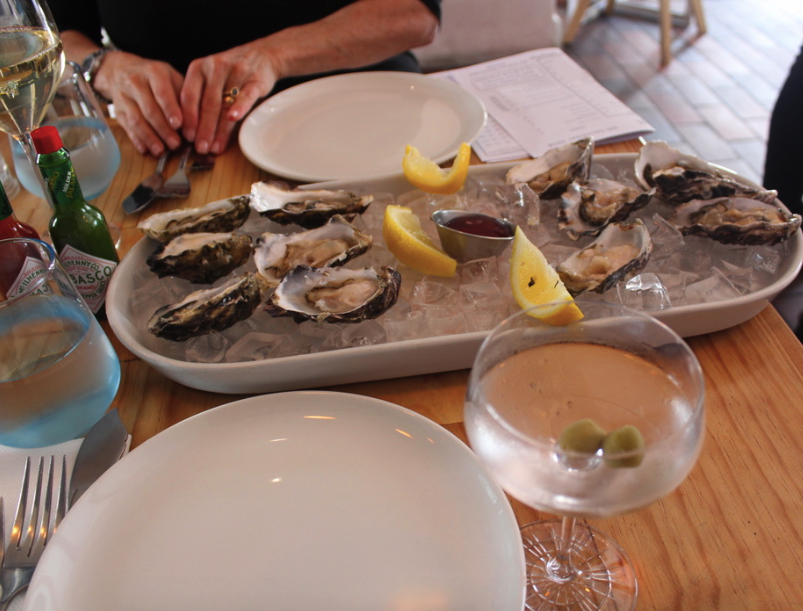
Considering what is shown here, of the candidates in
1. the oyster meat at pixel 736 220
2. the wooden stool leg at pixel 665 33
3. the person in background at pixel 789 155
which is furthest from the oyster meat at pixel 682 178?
the wooden stool leg at pixel 665 33

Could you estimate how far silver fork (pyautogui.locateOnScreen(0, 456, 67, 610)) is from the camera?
0.58 metres

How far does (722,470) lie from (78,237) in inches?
34.0

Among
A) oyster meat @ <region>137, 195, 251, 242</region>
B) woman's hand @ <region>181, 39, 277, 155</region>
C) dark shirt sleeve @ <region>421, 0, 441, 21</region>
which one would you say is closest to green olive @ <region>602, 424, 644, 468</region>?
oyster meat @ <region>137, 195, 251, 242</region>

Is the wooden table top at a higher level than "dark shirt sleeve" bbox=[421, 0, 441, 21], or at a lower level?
lower

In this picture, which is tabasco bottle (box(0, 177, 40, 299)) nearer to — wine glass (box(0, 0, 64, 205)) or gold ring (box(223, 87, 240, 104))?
wine glass (box(0, 0, 64, 205))

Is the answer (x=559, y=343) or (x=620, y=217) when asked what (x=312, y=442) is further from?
(x=620, y=217)

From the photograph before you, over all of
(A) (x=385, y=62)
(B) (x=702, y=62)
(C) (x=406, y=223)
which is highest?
(C) (x=406, y=223)

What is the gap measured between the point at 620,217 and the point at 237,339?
0.56 meters

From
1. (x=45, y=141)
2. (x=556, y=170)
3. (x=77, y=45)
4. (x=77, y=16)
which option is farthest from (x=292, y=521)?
(x=77, y=16)

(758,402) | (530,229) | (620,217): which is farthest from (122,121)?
(758,402)

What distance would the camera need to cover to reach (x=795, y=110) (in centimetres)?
206

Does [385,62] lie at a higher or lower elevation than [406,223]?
lower

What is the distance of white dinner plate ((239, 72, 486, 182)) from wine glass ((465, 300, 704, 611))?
2.30 ft

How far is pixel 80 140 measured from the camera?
117cm
